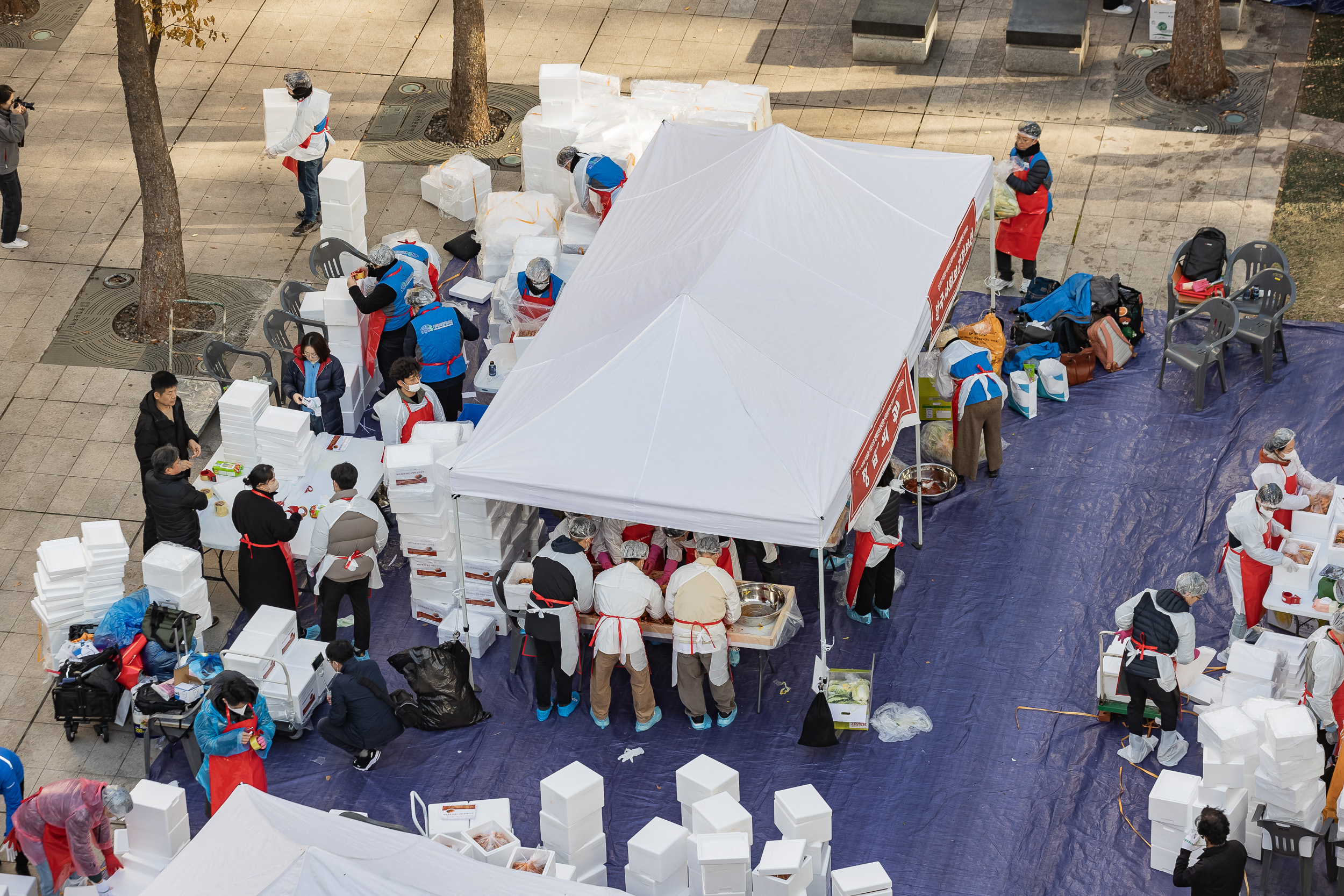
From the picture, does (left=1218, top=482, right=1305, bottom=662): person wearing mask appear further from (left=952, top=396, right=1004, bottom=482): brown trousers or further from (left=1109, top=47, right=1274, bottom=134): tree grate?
(left=1109, top=47, right=1274, bottom=134): tree grate

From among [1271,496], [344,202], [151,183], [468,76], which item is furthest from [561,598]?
[468,76]

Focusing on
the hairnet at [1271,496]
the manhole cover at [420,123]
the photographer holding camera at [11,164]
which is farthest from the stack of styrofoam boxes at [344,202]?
the hairnet at [1271,496]

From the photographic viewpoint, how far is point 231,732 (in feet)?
32.8

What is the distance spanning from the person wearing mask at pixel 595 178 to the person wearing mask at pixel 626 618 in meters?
4.26

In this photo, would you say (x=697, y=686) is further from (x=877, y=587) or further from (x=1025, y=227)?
(x=1025, y=227)

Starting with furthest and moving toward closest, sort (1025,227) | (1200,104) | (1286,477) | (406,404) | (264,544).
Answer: (1200,104)
(1025,227)
(406,404)
(264,544)
(1286,477)

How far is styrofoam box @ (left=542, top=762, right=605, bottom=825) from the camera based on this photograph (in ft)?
30.9

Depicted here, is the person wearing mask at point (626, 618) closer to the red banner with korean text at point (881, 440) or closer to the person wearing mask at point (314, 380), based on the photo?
the red banner with korean text at point (881, 440)

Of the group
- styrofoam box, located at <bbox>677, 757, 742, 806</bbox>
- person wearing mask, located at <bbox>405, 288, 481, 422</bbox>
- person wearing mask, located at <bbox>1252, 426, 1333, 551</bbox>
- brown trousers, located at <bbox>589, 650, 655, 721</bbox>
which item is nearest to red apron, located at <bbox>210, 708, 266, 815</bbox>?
brown trousers, located at <bbox>589, 650, 655, 721</bbox>

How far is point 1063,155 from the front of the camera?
16.2 m

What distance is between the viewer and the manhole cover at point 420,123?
55.5 feet

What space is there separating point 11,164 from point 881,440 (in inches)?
372

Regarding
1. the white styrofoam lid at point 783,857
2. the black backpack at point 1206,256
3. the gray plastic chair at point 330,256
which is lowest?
the white styrofoam lid at point 783,857

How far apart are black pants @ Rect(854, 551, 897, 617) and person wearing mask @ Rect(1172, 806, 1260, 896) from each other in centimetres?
306
